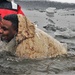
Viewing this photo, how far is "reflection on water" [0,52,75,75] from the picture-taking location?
617cm

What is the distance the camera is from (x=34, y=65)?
656cm

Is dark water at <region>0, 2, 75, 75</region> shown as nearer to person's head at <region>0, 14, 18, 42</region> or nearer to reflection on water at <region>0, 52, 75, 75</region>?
reflection on water at <region>0, 52, 75, 75</region>

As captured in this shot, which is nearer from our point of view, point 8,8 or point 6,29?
point 6,29

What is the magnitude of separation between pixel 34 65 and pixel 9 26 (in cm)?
85

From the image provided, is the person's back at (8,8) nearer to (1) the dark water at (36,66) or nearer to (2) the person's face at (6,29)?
(2) the person's face at (6,29)

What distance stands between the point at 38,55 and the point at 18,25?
74 centimetres

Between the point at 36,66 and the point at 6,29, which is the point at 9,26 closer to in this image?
the point at 6,29

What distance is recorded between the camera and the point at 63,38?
35.7 feet

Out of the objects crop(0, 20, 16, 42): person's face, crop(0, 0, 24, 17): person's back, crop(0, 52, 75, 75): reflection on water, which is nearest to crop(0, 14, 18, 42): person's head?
crop(0, 20, 16, 42): person's face

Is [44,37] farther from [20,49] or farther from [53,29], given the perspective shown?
[53,29]

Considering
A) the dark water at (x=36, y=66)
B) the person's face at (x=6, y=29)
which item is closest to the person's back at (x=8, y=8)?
the person's face at (x=6, y=29)

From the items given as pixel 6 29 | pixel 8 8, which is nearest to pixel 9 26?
pixel 6 29

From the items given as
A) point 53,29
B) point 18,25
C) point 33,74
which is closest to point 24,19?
point 18,25

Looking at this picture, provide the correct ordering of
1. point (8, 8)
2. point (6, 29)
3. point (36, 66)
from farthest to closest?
1. point (8, 8)
2. point (36, 66)
3. point (6, 29)
